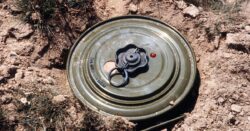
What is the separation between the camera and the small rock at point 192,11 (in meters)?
3.13

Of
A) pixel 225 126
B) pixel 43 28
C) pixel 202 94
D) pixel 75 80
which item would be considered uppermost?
pixel 43 28

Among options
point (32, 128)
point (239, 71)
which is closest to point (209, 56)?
point (239, 71)

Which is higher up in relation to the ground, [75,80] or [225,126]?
[75,80]

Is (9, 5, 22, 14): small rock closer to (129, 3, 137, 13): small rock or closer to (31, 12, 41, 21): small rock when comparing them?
(31, 12, 41, 21): small rock

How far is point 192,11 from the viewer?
314 cm

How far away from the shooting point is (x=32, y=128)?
2568mm

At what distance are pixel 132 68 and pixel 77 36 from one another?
2.07 ft

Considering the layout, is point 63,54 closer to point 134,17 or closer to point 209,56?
point 134,17

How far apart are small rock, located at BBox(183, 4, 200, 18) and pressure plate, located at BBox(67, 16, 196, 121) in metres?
0.26

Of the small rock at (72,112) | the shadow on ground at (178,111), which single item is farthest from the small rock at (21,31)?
the shadow on ground at (178,111)

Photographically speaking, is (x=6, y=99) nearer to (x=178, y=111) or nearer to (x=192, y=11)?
(x=178, y=111)

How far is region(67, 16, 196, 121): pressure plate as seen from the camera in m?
2.64

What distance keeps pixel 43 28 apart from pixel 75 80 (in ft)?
1.67

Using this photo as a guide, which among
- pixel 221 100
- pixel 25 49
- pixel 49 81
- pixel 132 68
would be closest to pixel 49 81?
pixel 49 81
